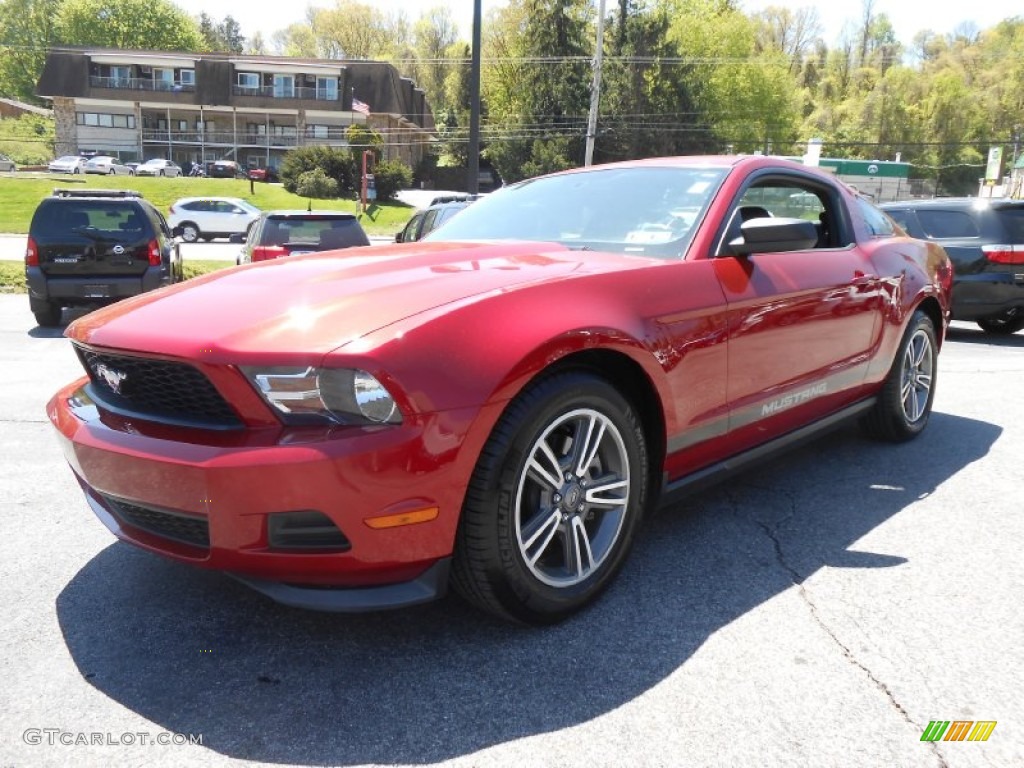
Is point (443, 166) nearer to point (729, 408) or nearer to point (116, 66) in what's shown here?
point (116, 66)

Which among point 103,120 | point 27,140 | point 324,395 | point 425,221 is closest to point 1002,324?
point 425,221

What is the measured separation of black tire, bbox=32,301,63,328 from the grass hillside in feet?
69.6

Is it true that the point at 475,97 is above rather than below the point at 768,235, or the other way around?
above

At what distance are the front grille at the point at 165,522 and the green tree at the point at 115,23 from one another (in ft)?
317

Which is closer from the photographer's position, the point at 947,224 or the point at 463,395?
the point at 463,395

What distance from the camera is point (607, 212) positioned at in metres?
3.51

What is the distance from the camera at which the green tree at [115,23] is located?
8250 cm

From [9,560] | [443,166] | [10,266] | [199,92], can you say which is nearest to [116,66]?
[199,92]

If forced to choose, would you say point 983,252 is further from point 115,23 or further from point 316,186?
point 115,23

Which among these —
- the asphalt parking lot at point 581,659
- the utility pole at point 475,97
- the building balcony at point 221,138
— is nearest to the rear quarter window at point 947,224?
the asphalt parking lot at point 581,659

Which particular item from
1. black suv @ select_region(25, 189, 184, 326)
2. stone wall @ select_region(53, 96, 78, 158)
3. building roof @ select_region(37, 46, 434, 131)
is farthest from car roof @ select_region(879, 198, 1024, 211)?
stone wall @ select_region(53, 96, 78, 158)

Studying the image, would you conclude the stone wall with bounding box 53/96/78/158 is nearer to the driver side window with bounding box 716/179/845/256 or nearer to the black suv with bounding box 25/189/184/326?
the black suv with bounding box 25/189/184/326

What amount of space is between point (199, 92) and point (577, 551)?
Answer: 219 feet

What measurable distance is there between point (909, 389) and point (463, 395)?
3.61m
